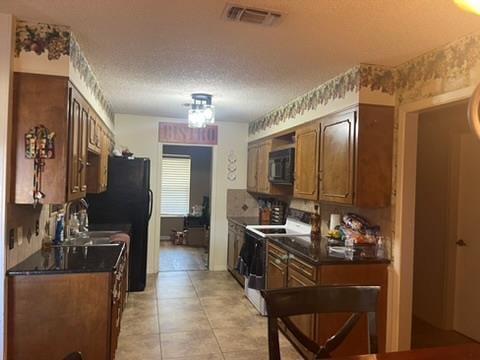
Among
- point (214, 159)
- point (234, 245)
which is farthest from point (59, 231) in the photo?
point (214, 159)

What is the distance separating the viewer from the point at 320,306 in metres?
1.62

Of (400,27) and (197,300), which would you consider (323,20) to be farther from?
(197,300)

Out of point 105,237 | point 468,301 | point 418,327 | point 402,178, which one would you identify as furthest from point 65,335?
point 468,301

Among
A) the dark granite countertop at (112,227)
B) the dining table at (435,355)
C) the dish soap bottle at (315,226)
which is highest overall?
the dish soap bottle at (315,226)

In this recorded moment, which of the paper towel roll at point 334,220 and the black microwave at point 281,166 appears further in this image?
the black microwave at point 281,166

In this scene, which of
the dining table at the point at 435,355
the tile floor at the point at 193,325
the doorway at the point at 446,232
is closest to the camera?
the dining table at the point at 435,355

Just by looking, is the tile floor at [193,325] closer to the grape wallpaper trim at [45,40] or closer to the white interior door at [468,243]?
the white interior door at [468,243]

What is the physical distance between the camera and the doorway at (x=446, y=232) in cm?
355

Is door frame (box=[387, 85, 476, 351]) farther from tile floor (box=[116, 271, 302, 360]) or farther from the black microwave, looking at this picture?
the black microwave

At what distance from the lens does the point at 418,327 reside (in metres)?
3.79

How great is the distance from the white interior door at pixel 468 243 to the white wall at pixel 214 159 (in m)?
3.13

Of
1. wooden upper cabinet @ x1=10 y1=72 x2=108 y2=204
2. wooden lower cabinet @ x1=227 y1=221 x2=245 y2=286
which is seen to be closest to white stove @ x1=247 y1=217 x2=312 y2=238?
wooden lower cabinet @ x1=227 y1=221 x2=245 y2=286

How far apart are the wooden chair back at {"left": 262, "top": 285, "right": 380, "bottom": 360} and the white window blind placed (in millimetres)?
6982

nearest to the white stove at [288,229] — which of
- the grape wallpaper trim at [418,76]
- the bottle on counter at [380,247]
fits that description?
the bottle on counter at [380,247]
